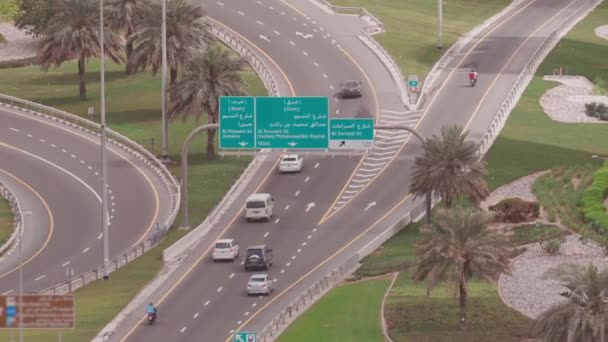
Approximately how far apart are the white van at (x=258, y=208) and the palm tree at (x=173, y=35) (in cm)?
2561

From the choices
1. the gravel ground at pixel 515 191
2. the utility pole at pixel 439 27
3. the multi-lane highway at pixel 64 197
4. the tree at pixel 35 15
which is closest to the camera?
the multi-lane highway at pixel 64 197

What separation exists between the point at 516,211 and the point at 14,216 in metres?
34.8

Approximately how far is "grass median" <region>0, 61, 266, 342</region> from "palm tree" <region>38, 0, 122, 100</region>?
175 inches

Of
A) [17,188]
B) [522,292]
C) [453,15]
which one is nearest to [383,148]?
[17,188]

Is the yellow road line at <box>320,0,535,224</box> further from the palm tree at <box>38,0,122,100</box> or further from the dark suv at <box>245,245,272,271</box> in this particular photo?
the palm tree at <box>38,0,122,100</box>

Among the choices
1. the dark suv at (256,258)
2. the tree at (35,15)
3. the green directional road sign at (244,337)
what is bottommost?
the dark suv at (256,258)

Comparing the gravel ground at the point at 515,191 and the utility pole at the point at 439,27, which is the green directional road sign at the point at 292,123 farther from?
the utility pole at the point at 439,27

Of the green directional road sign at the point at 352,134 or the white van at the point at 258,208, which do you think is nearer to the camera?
the green directional road sign at the point at 352,134

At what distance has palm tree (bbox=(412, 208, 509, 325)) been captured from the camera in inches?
3932

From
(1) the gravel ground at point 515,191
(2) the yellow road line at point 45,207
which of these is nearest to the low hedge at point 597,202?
(1) the gravel ground at point 515,191

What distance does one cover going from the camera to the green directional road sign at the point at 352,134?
127688 millimetres

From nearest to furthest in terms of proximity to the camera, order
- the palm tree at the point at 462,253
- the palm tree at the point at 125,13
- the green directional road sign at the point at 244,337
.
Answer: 1. the green directional road sign at the point at 244,337
2. the palm tree at the point at 462,253
3. the palm tree at the point at 125,13

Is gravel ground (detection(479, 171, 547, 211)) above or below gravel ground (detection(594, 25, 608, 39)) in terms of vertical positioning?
below

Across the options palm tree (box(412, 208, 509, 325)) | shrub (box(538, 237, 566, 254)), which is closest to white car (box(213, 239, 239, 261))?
shrub (box(538, 237, 566, 254))
